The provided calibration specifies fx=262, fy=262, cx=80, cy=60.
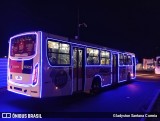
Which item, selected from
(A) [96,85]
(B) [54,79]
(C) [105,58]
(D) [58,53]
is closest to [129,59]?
(C) [105,58]

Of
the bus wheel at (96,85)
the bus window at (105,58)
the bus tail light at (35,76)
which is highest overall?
the bus window at (105,58)

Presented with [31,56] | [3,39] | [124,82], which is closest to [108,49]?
[124,82]

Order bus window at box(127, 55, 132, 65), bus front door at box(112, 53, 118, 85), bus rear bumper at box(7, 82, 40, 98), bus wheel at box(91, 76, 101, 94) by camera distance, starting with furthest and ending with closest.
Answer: bus window at box(127, 55, 132, 65), bus front door at box(112, 53, 118, 85), bus wheel at box(91, 76, 101, 94), bus rear bumper at box(7, 82, 40, 98)

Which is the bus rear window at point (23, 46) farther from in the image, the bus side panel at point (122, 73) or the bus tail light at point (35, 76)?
the bus side panel at point (122, 73)

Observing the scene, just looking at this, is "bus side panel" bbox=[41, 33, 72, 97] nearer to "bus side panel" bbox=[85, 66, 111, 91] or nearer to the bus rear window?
the bus rear window

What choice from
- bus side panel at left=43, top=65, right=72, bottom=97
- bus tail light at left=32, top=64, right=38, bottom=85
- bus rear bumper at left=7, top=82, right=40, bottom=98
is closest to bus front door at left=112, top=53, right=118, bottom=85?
bus side panel at left=43, top=65, right=72, bottom=97

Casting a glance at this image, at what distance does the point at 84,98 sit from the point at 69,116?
4131 millimetres

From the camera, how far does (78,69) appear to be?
1289 centimetres

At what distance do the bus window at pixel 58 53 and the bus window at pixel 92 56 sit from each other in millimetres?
2495

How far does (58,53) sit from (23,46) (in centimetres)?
151

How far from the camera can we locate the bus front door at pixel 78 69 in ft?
40.8

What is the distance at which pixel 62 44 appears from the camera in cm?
1145

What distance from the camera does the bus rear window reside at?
10.5 m

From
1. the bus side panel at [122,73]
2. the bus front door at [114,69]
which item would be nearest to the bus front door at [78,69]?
the bus front door at [114,69]
